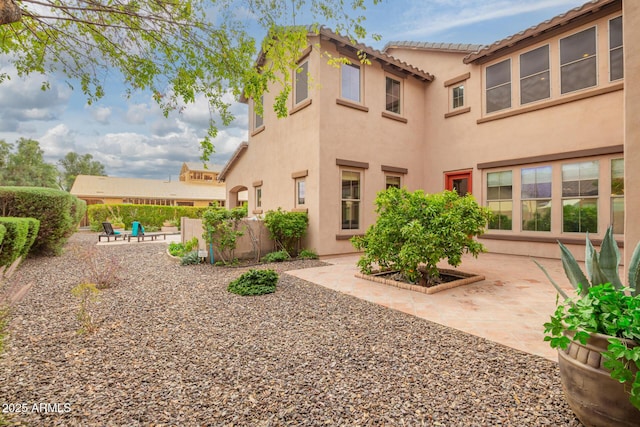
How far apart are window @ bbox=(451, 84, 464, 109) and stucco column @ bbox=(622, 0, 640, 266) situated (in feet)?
23.2

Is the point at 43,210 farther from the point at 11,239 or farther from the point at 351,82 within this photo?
the point at 351,82

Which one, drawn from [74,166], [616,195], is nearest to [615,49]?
[616,195]

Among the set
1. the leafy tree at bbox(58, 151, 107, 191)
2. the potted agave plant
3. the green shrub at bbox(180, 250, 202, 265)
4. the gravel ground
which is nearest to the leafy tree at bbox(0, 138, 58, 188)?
the leafy tree at bbox(58, 151, 107, 191)

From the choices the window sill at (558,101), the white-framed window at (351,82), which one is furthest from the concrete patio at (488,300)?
the white-framed window at (351,82)

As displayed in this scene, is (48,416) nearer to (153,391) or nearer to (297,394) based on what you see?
(153,391)

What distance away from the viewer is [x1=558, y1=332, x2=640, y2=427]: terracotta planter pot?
1695 mm

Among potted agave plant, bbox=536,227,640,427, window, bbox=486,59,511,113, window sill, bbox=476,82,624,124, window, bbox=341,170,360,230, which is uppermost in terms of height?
window, bbox=486,59,511,113

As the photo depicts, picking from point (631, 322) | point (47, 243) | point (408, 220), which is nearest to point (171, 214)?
point (47, 243)

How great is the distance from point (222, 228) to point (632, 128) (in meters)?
7.63

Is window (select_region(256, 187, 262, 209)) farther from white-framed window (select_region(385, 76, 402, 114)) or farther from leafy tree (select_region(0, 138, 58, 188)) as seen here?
leafy tree (select_region(0, 138, 58, 188))

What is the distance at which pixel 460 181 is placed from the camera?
10.2m

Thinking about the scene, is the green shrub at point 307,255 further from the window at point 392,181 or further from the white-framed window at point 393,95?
the white-framed window at point 393,95

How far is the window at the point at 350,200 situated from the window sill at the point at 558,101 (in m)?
4.53

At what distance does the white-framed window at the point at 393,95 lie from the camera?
1001 centimetres
